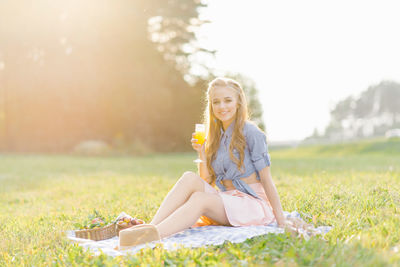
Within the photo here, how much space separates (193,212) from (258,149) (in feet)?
2.84

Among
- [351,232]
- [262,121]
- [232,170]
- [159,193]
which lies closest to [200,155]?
[232,170]

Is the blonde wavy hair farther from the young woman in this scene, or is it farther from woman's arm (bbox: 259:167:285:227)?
woman's arm (bbox: 259:167:285:227)

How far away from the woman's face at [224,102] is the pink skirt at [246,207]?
700 mm

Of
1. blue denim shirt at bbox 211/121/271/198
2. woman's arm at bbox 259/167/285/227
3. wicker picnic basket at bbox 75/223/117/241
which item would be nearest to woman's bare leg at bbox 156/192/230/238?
blue denim shirt at bbox 211/121/271/198

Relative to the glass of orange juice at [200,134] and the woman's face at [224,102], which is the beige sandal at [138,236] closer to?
the glass of orange juice at [200,134]

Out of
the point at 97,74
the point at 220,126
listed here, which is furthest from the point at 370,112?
the point at 220,126

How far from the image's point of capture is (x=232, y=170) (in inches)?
159

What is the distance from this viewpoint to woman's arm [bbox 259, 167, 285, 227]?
3.73 metres

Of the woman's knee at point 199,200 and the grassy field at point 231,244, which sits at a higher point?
the woman's knee at point 199,200

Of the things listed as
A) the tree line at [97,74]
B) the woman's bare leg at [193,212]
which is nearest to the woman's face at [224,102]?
the woman's bare leg at [193,212]

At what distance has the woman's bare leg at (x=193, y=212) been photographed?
11.6ft

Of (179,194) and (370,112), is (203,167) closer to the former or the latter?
(179,194)

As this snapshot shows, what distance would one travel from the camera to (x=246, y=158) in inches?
158

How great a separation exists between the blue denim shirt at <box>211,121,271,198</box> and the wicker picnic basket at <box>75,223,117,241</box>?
3.87 feet
